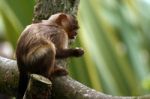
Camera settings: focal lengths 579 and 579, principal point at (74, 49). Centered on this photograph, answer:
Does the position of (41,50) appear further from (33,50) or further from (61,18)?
(61,18)

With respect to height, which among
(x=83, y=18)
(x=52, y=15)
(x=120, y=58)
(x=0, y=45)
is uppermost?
(x=52, y=15)

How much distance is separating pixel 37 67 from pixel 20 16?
2.12 ft

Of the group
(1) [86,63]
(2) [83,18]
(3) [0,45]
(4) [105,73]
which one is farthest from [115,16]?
(3) [0,45]

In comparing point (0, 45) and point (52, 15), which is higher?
point (52, 15)

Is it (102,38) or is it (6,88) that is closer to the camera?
(6,88)

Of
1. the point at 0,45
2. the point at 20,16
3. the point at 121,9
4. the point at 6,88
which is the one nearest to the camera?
the point at 6,88

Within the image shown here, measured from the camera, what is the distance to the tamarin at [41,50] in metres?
1.27

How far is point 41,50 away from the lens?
128 cm

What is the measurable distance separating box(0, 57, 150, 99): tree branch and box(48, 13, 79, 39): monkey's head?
146 millimetres

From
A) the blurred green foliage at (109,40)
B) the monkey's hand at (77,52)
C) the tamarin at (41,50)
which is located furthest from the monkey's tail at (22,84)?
the blurred green foliage at (109,40)

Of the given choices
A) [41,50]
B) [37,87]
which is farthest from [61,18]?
[37,87]

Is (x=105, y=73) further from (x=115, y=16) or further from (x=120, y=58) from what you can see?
(x=115, y=16)

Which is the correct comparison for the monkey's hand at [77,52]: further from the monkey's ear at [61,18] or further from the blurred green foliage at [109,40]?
the blurred green foliage at [109,40]

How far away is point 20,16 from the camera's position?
188 cm
